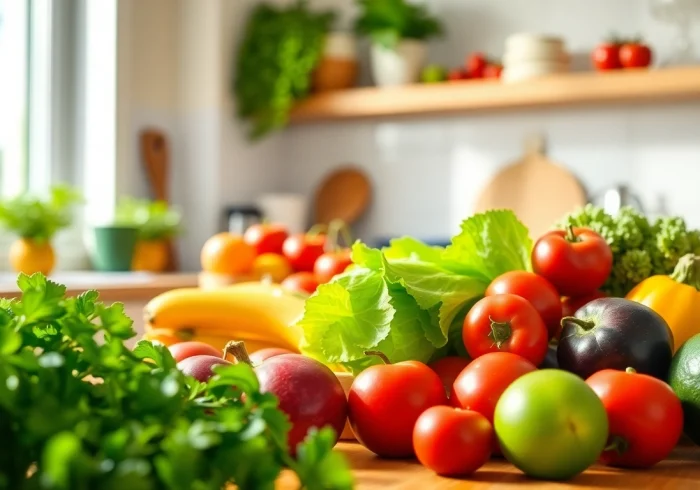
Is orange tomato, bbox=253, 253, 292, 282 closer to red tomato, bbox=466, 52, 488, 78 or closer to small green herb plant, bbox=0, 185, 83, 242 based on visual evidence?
small green herb plant, bbox=0, 185, 83, 242

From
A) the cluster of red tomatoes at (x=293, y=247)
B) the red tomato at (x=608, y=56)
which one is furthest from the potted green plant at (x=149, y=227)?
the red tomato at (x=608, y=56)

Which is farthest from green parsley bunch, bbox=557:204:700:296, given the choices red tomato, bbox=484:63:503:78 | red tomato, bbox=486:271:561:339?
red tomato, bbox=484:63:503:78

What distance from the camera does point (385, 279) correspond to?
3.27 feet

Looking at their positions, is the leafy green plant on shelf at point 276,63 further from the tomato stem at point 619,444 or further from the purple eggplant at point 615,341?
the tomato stem at point 619,444

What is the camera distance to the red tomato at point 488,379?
33.8 inches

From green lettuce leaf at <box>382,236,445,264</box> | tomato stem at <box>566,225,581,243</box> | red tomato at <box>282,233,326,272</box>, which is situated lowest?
red tomato at <box>282,233,326,272</box>

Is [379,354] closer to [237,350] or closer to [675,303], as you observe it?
[237,350]

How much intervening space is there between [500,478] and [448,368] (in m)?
0.20

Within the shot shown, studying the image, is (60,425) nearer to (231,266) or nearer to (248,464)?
(248,464)

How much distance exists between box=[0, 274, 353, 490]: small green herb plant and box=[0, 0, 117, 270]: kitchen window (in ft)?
9.36

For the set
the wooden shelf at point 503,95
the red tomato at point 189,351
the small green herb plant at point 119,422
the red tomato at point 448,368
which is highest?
the wooden shelf at point 503,95

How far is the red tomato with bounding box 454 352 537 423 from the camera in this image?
2.81 ft

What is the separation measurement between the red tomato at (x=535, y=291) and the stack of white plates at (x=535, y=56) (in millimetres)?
2270

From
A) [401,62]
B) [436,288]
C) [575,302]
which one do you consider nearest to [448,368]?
[436,288]
